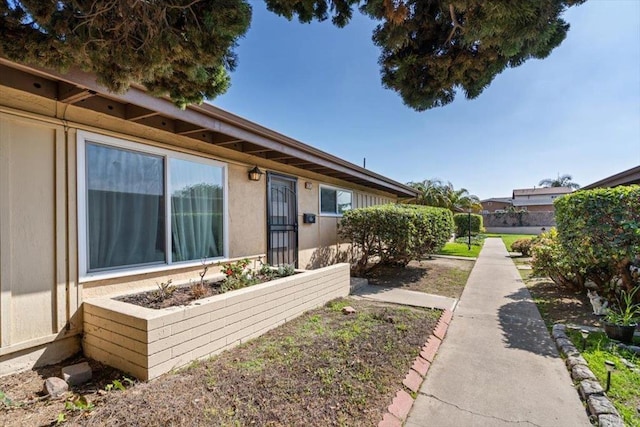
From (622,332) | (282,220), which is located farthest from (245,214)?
(622,332)

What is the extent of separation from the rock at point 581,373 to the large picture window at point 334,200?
621 centimetres

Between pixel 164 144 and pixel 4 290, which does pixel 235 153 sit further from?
pixel 4 290

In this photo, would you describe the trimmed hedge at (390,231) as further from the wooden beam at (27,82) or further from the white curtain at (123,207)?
the wooden beam at (27,82)

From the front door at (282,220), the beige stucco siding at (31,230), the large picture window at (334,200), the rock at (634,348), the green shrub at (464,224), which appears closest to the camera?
the beige stucco siding at (31,230)

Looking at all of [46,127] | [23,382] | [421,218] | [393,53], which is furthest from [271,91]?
[23,382]

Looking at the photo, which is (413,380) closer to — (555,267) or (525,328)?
(525,328)

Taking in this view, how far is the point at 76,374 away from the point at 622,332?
6639 millimetres

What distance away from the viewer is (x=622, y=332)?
406 centimetres

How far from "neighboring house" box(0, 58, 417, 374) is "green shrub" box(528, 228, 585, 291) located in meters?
6.67

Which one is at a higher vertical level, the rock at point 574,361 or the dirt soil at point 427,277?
the dirt soil at point 427,277

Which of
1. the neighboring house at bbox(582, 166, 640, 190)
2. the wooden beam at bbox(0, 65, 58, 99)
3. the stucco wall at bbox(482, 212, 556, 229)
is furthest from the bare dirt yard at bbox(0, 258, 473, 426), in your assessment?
the stucco wall at bbox(482, 212, 556, 229)

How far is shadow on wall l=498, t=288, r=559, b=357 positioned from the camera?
166 inches

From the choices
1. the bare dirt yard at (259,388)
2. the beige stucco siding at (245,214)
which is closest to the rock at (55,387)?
the bare dirt yard at (259,388)

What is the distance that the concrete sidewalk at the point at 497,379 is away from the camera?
2.70m
